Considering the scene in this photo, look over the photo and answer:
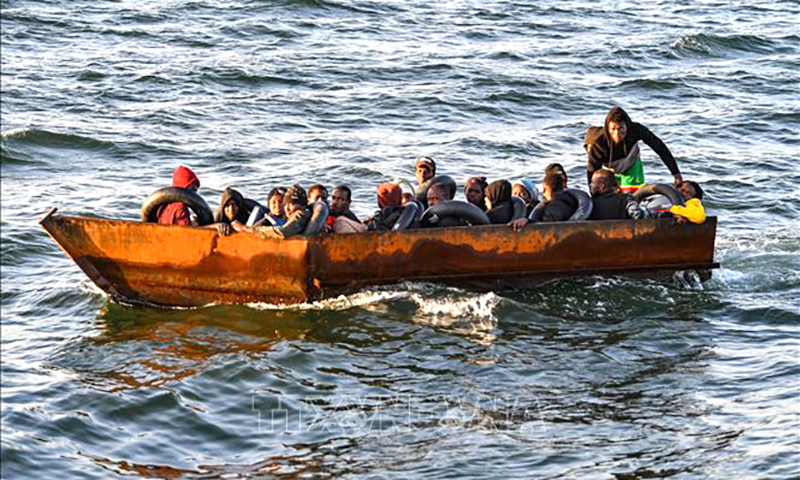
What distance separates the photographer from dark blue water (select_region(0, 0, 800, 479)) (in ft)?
39.0

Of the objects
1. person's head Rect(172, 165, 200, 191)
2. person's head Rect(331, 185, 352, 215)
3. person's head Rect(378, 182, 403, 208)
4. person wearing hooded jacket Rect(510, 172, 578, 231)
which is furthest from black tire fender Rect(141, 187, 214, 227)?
person wearing hooded jacket Rect(510, 172, 578, 231)

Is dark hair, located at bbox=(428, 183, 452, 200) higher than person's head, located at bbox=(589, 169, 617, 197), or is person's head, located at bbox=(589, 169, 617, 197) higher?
person's head, located at bbox=(589, 169, 617, 197)

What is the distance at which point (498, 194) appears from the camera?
15562mm

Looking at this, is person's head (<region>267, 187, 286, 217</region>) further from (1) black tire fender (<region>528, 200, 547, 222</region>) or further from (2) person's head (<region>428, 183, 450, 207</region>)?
(1) black tire fender (<region>528, 200, 547, 222</region>)

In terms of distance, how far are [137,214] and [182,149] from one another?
368cm

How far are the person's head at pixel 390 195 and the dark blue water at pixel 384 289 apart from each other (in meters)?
1.13

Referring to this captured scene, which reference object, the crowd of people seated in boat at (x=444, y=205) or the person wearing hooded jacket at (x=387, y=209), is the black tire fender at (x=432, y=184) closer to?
the crowd of people seated in boat at (x=444, y=205)

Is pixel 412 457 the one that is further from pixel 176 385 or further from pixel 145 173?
pixel 145 173

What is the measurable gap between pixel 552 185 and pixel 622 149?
1456 mm

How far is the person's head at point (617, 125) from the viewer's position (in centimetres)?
1638

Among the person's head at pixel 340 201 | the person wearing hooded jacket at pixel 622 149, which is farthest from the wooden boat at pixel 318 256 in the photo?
the person wearing hooded jacket at pixel 622 149

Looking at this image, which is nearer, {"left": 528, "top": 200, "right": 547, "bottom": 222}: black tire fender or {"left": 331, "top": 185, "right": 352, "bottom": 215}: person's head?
{"left": 331, "top": 185, "right": 352, "bottom": 215}: person's head

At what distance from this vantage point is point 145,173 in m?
21.8

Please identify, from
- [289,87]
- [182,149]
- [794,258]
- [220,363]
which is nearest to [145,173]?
[182,149]
